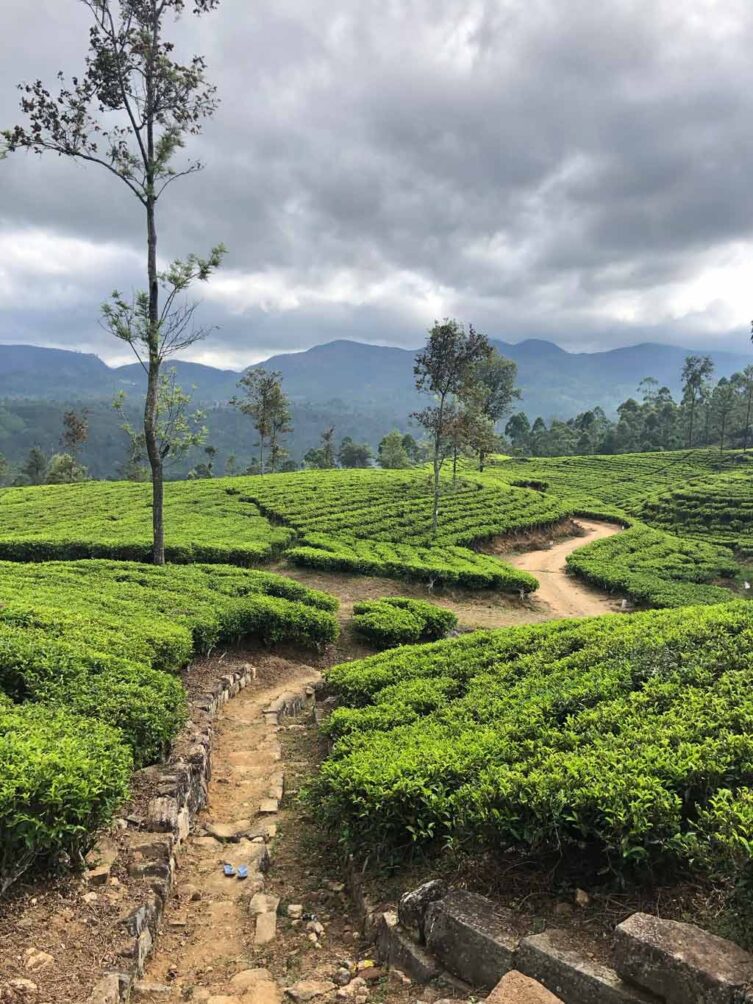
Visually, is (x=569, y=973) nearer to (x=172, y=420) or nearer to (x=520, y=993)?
(x=520, y=993)

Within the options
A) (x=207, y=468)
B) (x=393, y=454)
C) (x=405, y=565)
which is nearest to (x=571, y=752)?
(x=405, y=565)

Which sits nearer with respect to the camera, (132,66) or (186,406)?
(132,66)

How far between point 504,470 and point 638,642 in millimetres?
53982

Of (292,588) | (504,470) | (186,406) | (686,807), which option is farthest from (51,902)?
(504,470)

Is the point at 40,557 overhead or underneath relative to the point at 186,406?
underneath

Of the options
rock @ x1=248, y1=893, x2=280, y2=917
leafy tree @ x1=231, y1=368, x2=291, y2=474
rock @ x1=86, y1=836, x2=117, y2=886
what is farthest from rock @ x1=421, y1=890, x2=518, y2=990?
leafy tree @ x1=231, y1=368, x2=291, y2=474

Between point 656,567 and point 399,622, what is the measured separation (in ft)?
58.7

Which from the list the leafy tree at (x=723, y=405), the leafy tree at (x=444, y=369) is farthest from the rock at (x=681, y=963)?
the leafy tree at (x=723, y=405)

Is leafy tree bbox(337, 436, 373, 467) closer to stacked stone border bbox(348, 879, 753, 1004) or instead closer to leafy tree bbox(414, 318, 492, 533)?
leafy tree bbox(414, 318, 492, 533)

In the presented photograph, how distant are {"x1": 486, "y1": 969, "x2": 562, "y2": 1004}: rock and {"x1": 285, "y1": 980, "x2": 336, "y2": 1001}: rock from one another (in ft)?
4.55

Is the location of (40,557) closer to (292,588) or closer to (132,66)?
(292,588)

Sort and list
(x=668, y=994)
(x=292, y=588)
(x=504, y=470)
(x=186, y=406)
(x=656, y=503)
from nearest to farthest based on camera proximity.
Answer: (x=668, y=994) < (x=292, y=588) < (x=186, y=406) < (x=656, y=503) < (x=504, y=470)

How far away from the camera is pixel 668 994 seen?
3326 millimetres

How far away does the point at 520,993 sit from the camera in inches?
132
